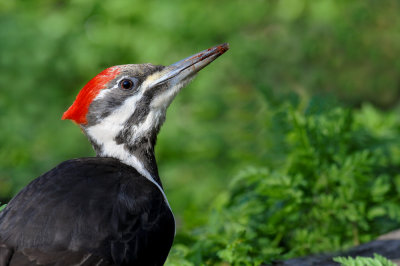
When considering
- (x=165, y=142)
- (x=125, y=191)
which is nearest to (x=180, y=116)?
(x=165, y=142)

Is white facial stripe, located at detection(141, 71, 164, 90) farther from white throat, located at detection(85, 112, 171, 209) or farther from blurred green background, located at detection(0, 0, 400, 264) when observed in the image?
blurred green background, located at detection(0, 0, 400, 264)

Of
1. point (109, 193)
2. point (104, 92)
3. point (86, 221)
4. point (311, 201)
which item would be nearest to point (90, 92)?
point (104, 92)

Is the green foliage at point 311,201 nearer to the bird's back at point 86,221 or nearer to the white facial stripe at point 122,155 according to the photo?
the white facial stripe at point 122,155

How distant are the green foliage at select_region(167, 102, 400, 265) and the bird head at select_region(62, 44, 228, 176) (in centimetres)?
73

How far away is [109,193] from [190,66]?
0.95m

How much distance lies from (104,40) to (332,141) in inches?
150

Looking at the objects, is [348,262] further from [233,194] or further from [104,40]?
[104,40]

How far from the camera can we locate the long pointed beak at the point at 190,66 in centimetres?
354

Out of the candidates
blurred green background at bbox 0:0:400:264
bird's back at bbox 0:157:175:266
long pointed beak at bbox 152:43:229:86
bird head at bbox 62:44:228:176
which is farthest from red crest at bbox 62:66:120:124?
blurred green background at bbox 0:0:400:264

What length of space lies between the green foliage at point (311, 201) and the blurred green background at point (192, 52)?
6.41 feet

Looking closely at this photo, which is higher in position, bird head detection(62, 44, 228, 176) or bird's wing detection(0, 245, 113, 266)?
bird head detection(62, 44, 228, 176)

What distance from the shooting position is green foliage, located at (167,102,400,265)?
12.9 feet

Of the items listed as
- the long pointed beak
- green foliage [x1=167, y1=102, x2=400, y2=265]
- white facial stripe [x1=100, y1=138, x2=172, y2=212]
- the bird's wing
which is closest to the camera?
the bird's wing

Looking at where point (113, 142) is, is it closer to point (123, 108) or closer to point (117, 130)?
point (117, 130)
